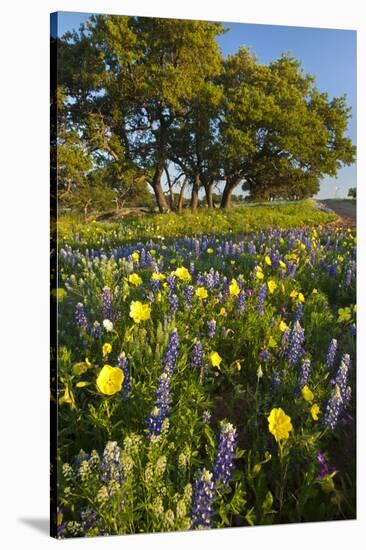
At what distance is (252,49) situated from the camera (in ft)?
11.7

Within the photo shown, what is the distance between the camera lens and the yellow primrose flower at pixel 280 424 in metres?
3.09

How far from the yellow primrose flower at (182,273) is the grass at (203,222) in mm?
208

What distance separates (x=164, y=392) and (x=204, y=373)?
1.41 ft

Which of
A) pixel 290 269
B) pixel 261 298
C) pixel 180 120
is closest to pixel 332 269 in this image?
pixel 290 269

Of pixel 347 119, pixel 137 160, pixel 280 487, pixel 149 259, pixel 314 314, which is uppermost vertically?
pixel 347 119

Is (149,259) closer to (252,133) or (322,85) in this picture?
(252,133)

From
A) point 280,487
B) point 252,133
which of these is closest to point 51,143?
point 252,133

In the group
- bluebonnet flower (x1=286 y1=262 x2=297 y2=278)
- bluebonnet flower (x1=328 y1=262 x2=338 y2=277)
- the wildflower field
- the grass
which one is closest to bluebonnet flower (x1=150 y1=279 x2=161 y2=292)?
the wildflower field

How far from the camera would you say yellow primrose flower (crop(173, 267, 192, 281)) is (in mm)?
3494

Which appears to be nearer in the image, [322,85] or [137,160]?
[137,160]

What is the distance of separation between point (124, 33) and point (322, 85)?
45.6 inches

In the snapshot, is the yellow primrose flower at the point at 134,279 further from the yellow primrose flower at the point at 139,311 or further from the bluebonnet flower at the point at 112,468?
the bluebonnet flower at the point at 112,468

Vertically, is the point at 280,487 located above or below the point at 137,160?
below

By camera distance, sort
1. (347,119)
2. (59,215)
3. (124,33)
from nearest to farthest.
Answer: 1. (59,215)
2. (124,33)
3. (347,119)
